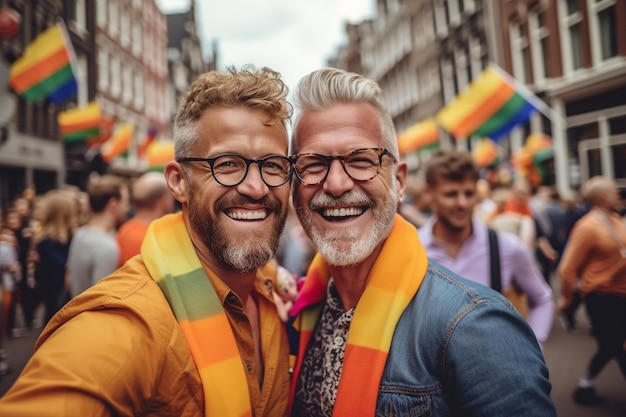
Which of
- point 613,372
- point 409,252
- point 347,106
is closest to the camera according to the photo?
point 409,252

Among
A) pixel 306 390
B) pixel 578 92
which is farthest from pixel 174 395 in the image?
pixel 578 92

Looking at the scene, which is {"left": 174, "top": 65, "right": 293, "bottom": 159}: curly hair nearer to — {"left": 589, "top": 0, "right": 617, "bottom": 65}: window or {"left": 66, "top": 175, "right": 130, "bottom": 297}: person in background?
{"left": 589, "top": 0, "right": 617, "bottom": 65}: window

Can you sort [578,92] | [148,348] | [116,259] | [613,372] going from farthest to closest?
1. [578,92]
2. [613,372]
3. [116,259]
4. [148,348]

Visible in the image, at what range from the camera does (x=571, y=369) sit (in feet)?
15.3

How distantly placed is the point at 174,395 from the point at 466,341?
0.80 metres

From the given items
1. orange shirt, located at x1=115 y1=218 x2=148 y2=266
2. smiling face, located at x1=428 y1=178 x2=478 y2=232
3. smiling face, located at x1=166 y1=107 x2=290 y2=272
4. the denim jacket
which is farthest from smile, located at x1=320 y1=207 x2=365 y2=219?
orange shirt, located at x1=115 y1=218 x2=148 y2=266

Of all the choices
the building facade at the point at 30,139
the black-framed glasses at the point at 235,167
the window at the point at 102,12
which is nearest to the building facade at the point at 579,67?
the black-framed glasses at the point at 235,167

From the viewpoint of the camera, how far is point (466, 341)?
1204 millimetres

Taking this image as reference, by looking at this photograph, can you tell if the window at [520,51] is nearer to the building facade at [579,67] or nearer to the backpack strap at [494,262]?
the building facade at [579,67]

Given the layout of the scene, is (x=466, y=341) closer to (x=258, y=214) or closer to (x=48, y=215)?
(x=258, y=214)

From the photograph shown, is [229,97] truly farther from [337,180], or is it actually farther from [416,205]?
[416,205]

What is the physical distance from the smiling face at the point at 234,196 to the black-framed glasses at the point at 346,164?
123 mm

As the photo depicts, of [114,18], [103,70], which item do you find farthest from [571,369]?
[103,70]

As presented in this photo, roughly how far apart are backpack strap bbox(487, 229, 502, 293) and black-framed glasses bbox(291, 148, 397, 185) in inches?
58.7
